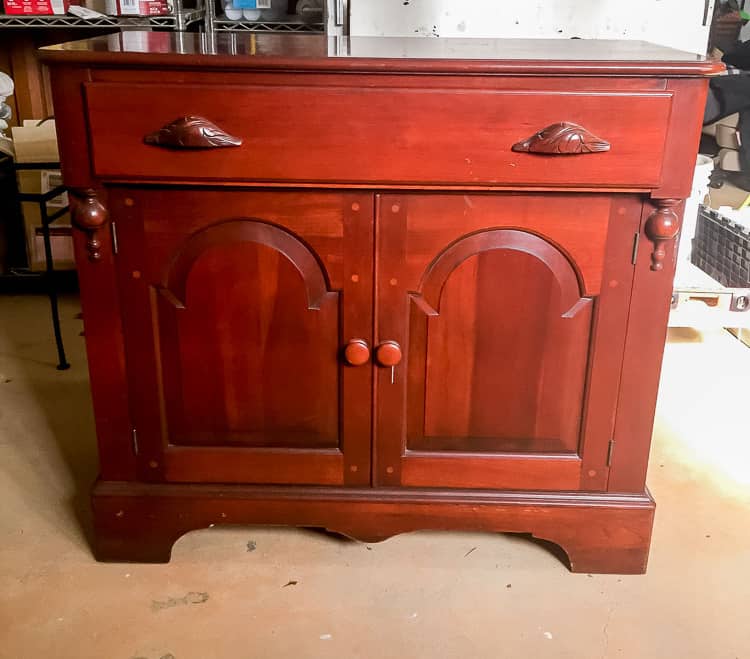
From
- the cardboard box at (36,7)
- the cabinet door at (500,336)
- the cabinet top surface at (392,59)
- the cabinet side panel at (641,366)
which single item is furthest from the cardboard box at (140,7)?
the cabinet side panel at (641,366)

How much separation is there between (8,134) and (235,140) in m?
1.88

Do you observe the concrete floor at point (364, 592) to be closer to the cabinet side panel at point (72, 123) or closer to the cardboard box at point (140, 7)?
the cabinet side panel at point (72, 123)

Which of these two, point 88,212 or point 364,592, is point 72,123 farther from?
point 364,592

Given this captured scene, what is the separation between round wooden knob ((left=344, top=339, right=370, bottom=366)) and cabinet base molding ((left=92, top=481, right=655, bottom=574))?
9.4 inches

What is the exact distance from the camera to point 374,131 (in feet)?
3.55

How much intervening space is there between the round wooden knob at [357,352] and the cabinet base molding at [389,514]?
0.78ft

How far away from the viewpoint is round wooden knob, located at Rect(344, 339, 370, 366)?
1.21m

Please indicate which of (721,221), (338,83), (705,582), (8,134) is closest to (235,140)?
(338,83)

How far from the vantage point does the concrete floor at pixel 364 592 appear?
1.17 meters

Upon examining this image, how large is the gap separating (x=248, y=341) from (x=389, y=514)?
38 cm

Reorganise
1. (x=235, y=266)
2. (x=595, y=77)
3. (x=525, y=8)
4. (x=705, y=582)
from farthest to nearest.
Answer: (x=525, y=8)
(x=705, y=582)
(x=235, y=266)
(x=595, y=77)

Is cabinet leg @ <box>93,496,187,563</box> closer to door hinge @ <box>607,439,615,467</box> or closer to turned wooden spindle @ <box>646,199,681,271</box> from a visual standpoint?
door hinge @ <box>607,439,615,467</box>

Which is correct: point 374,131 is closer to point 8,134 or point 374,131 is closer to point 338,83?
point 338,83

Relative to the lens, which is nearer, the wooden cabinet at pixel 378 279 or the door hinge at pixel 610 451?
the wooden cabinet at pixel 378 279
